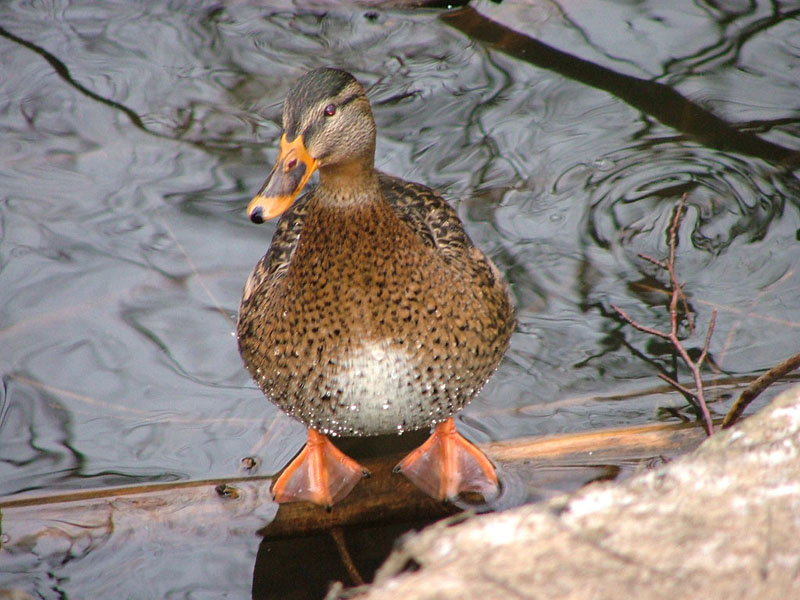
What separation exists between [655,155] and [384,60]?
1.82 metres

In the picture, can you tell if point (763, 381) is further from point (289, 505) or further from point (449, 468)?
point (289, 505)

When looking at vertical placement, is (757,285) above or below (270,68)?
below

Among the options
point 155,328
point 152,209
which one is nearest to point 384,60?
point 152,209

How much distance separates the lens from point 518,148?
5512 millimetres

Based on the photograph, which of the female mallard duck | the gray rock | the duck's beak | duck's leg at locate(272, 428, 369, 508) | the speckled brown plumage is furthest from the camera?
duck's leg at locate(272, 428, 369, 508)

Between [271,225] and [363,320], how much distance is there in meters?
2.14

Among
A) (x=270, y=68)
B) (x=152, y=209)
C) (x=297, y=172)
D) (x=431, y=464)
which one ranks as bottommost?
(x=431, y=464)

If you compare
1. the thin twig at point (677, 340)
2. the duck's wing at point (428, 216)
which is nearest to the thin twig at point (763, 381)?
the thin twig at point (677, 340)

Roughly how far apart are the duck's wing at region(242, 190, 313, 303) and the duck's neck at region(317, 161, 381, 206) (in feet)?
2.00

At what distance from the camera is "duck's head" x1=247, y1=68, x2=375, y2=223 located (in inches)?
120

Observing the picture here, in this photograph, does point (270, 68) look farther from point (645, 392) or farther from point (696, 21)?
point (645, 392)

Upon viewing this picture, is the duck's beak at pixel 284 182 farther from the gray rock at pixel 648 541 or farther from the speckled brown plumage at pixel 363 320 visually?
the gray rock at pixel 648 541

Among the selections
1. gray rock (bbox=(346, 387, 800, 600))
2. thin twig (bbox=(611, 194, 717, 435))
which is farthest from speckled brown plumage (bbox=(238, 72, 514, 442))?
gray rock (bbox=(346, 387, 800, 600))

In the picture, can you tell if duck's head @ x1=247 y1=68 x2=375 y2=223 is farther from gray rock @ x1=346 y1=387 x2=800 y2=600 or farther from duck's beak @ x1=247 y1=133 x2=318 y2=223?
gray rock @ x1=346 y1=387 x2=800 y2=600
